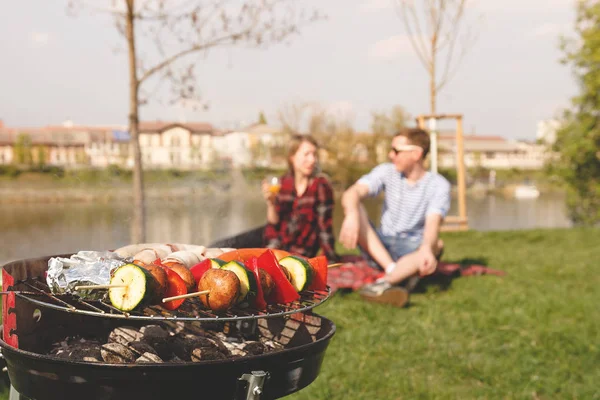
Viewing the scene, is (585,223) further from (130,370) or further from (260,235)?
(130,370)

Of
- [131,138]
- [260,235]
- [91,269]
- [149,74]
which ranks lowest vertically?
[260,235]

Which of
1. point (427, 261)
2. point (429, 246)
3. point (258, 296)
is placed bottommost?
point (427, 261)

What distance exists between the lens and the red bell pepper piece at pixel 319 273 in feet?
7.44

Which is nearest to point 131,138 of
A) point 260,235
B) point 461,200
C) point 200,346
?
point 260,235

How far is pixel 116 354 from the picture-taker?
198 cm

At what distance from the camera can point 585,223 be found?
63.9ft

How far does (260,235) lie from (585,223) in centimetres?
1631

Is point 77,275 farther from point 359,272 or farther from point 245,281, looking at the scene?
point 359,272

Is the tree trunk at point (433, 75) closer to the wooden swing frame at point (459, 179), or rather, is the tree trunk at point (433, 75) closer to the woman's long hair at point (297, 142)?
the wooden swing frame at point (459, 179)

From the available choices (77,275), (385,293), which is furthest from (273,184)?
(77,275)

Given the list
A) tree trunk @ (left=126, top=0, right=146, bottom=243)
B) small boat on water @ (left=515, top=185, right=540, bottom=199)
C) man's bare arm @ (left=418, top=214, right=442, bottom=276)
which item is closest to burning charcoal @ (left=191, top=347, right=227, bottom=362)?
man's bare arm @ (left=418, top=214, right=442, bottom=276)

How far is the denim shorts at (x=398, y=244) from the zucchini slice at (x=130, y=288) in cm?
396

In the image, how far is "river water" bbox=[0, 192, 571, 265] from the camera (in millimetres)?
14742

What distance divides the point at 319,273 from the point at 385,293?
2.96m
